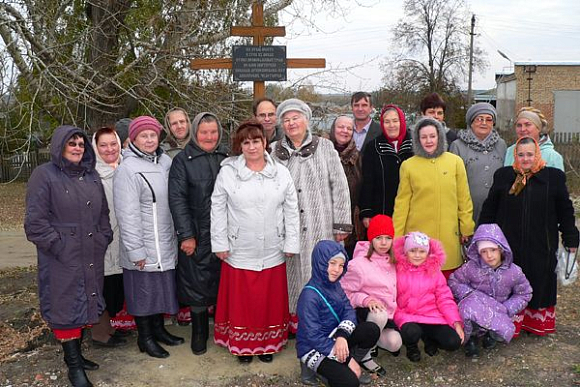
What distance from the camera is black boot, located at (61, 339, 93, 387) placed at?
3.66 meters

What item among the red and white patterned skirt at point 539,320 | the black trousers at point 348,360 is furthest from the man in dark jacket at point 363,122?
the red and white patterned skirt at point 539,320

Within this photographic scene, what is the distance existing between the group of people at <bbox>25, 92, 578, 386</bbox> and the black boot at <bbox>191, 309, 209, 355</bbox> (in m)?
0.02

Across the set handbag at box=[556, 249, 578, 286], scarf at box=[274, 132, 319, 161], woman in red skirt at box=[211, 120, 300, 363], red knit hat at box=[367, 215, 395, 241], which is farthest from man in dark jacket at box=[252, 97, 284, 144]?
handbag at box=[556, 249, 578, 286]

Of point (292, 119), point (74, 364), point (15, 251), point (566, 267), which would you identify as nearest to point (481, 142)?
point (566, 267)

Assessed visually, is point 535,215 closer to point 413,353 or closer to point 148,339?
point 413,353

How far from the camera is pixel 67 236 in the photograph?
353cm

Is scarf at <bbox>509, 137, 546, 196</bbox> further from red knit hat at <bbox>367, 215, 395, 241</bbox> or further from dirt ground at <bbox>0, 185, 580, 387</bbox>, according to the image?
dirt ground at <bbox>0, 185, 580, 387</bbox>

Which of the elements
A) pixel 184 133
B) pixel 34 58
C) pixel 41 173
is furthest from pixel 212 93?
pixel 41 173

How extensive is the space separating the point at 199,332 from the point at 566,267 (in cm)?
291

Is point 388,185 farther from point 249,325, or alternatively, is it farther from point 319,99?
point 319,99

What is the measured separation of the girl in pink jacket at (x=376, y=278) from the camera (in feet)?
12.8

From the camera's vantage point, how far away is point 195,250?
397 centimetres

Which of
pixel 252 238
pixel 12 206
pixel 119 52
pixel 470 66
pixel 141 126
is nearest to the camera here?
pixel 252 238

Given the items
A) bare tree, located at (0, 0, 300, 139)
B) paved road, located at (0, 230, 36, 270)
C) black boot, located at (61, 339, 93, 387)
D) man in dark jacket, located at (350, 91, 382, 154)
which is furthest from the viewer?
paved road, located at (0, 230, 36, 270)
